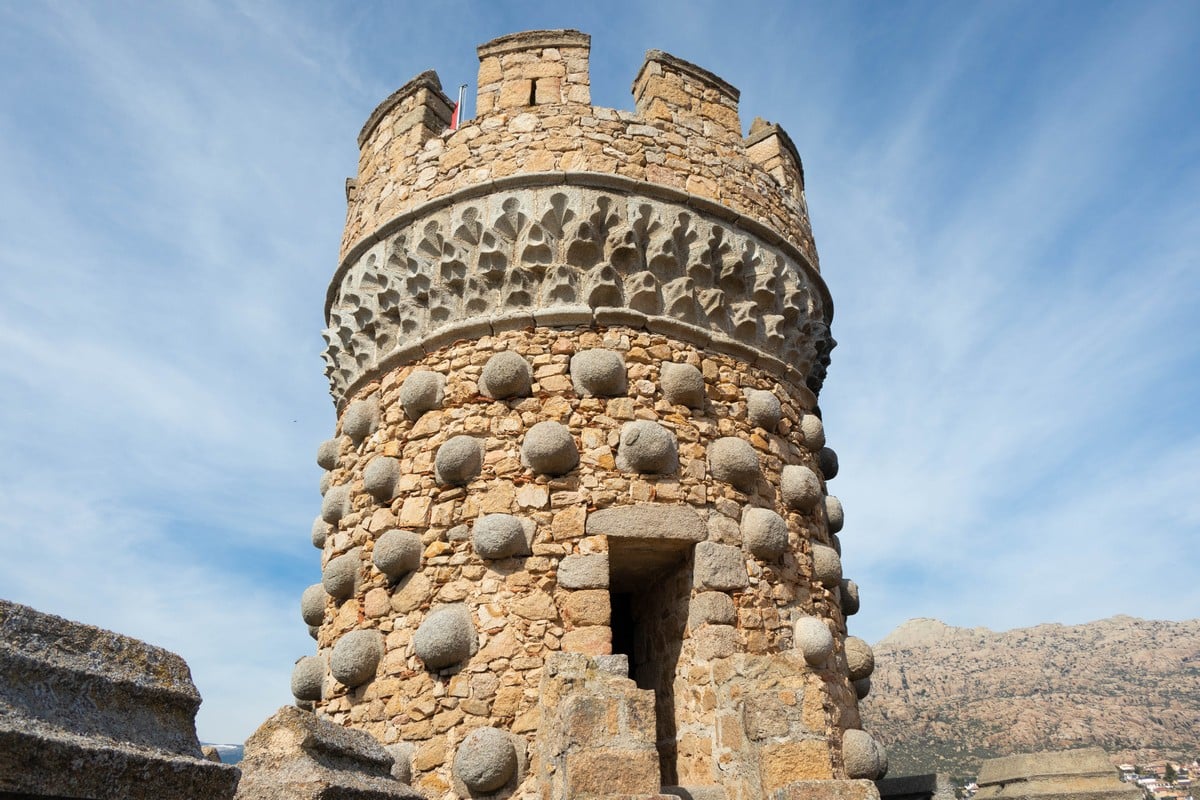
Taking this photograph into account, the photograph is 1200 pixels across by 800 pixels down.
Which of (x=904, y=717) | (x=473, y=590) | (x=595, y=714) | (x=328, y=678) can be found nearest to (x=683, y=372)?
(x=473, y=590)

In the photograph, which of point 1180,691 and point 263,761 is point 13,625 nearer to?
point 263,761

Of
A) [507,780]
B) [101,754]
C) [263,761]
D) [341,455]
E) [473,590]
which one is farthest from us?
[341,455]

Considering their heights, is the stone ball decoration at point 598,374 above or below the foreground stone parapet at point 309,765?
above

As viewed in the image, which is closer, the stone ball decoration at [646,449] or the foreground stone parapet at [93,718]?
the foreground stone parapet at [93,718]

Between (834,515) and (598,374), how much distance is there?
2559mm

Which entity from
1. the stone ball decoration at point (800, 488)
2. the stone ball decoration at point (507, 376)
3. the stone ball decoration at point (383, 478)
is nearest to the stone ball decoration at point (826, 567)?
the stone ball decoration at point (800, 488)

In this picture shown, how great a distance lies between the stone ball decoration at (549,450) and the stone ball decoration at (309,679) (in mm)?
2130

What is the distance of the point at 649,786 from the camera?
3.94m

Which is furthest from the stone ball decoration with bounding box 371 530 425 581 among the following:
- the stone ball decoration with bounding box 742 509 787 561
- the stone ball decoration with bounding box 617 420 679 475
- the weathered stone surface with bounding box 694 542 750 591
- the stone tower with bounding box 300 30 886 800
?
the stone ball decoration with bounding box 742 509 787 561

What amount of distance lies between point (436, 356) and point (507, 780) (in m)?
3.09

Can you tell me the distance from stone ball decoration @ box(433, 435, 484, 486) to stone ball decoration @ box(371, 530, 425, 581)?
46 centimetres

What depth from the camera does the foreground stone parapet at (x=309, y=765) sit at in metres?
2.64

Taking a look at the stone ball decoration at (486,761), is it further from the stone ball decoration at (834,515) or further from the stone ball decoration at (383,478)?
the stone ball decoration at (834,515)

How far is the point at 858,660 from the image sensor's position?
21.7 ft
